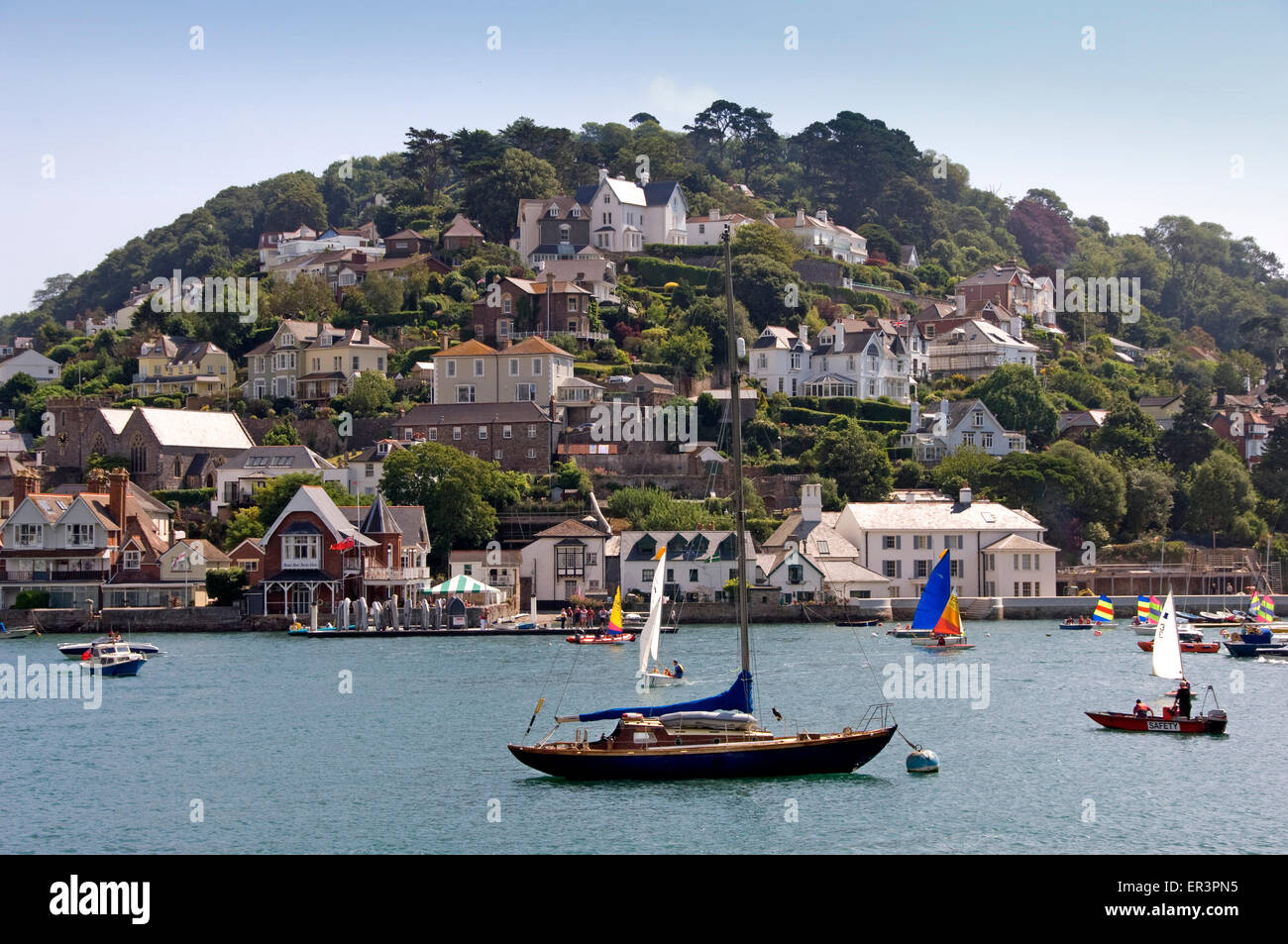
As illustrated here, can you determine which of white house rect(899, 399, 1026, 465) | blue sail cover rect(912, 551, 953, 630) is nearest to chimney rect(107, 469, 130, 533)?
blue sail cover rect(912, 551, 953, 630)

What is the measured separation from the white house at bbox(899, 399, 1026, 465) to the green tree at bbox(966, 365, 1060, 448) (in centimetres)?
248

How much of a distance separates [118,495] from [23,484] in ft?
24.5

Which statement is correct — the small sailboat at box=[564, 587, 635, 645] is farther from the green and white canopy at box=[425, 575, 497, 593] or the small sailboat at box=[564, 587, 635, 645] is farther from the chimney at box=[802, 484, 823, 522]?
the chimney at box=[802, 484, 823, 522]

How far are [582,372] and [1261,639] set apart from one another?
49.5m

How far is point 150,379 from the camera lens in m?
108

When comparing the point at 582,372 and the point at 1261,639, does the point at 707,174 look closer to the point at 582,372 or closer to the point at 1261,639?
the point at 582,372

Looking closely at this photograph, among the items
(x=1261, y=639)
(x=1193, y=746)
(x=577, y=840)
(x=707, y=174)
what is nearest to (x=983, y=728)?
(x=1193, y=746)

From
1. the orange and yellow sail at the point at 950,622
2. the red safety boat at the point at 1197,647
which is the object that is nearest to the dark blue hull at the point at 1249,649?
the red safety boat at the point at 1197,647

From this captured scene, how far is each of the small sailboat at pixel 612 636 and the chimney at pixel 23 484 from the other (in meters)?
34.8

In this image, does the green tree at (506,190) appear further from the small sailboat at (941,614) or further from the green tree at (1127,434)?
the small sailboat at (941,614)

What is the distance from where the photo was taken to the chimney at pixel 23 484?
8444 cm

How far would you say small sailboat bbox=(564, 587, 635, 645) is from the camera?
67.0 m

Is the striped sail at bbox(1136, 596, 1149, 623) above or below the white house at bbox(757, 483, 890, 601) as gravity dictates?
below

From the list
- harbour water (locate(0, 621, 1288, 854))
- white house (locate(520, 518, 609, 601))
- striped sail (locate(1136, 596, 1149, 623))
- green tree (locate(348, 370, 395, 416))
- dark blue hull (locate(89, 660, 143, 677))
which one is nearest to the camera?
harbour water (locate(0, 621, 1288, 854))
